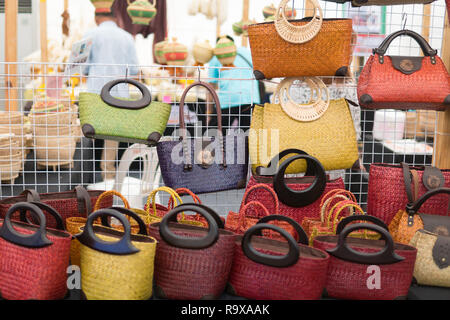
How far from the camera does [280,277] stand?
58.3 inches

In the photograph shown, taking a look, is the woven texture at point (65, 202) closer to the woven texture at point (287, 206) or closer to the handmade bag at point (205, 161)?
the handmade bag at point (205, 161)

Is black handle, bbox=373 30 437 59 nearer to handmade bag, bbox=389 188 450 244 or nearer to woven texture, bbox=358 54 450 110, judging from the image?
woven texture, bbox=358 54 450 110

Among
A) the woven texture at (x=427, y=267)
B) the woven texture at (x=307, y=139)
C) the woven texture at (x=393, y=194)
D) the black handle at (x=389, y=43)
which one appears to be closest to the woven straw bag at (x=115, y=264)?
the woven texture at (x=307, y=139)

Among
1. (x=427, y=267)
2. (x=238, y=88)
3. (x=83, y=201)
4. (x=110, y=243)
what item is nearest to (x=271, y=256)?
(x=110, y=243)

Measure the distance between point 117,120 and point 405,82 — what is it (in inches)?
45.4

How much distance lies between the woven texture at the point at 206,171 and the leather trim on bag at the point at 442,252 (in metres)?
0.83

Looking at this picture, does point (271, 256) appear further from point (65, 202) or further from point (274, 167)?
point (65, 202)

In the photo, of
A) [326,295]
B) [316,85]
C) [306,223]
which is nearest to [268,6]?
[316,85]

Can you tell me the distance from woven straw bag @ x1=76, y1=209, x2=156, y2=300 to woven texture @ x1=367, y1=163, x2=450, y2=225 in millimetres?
1000

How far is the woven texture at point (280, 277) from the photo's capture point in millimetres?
1458

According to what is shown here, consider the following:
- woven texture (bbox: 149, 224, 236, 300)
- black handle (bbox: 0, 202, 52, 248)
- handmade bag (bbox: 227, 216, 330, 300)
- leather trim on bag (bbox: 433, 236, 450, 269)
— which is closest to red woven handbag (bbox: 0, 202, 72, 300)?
black handle (bbox: 0, 202, 52, 248)

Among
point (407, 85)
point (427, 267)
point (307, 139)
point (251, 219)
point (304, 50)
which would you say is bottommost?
point (427, 267)

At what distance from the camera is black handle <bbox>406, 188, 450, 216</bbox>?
1.75 metres
